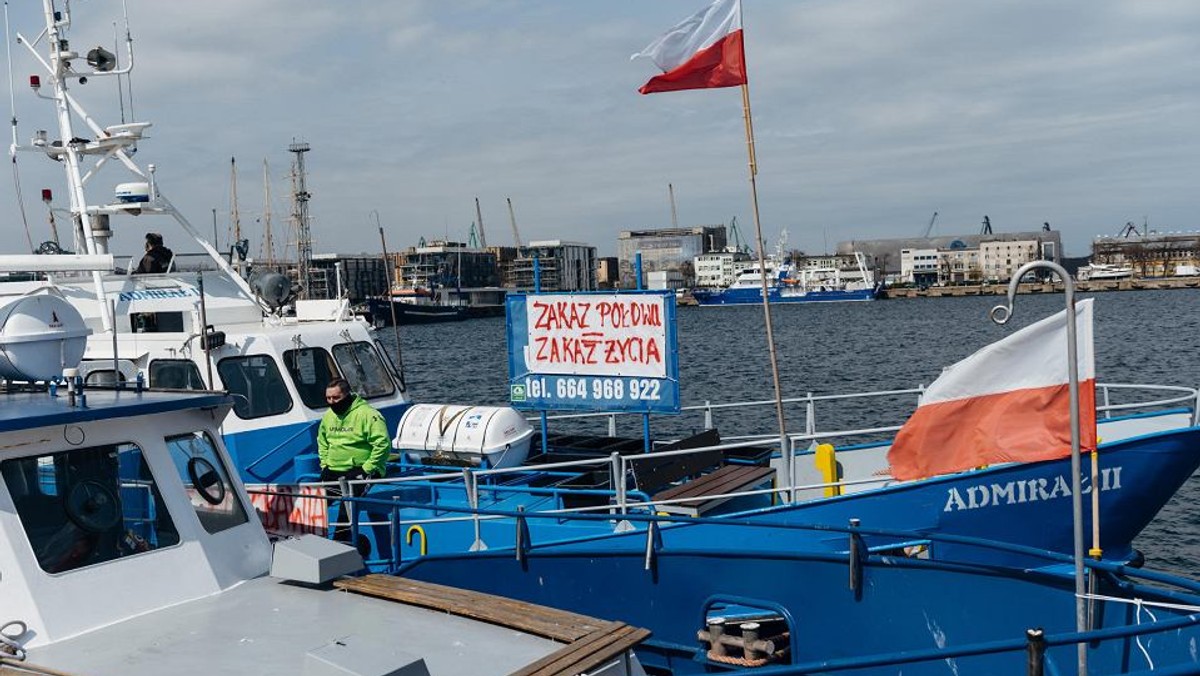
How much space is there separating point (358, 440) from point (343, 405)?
396 mm

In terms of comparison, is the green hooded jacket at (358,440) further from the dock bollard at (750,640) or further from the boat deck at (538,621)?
the dock bollard at (750,640)

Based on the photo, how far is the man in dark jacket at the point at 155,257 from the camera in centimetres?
1367

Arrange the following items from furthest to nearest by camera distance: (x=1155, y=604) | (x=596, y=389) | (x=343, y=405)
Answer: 1. (x=596, y=389)
2. (x=343, y=405)
3. (x=1155, y=604)

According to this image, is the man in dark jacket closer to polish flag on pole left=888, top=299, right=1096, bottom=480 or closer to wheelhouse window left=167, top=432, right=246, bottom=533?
wheelhouse window left=167, top=432, right=246, bottom=533

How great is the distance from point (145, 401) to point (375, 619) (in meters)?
2.32

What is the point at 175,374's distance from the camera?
38.7ft

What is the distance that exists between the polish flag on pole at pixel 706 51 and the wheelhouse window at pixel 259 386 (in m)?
5.30

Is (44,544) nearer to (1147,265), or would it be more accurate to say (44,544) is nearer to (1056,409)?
(1056,409)

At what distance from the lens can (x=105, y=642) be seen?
6.10 meters

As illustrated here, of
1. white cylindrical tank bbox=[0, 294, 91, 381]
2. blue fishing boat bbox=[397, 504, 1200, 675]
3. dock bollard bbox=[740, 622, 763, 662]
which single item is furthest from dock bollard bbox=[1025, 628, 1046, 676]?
white cylindrical tank bbox=[0, 294, 91, 381]

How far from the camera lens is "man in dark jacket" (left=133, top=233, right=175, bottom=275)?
13.7 m

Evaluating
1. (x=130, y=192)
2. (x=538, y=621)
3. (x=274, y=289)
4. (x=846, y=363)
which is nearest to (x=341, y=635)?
(x=538, y=621)

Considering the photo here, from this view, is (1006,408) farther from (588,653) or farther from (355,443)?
(355,443)

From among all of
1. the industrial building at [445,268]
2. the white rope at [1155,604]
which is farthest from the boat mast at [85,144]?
the industrial building at [445,268]
